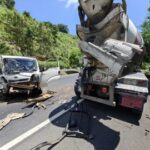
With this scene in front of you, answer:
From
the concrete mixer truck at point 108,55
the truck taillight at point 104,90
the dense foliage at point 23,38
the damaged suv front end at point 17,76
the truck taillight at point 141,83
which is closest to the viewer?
the concrete mixer truck at point 108,55

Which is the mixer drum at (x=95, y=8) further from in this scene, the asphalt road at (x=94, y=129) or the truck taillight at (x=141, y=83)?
the asphalt road at (x=94, y=129)

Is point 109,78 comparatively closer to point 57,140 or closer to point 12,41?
point 57,140

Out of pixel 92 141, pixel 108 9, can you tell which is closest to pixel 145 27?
pixel 108 9

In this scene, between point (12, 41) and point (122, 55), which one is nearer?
point (122, 55)

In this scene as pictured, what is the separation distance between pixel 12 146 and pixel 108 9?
4.80 m

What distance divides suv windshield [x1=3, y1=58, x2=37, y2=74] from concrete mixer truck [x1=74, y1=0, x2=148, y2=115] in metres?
4.57

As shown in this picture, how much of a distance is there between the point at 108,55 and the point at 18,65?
20.9 feet

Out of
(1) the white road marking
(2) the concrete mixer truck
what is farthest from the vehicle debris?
(2) the concrete mixer truck

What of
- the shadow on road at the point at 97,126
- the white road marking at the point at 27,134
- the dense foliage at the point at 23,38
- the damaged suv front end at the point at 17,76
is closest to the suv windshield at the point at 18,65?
the damaged suv front end at the point at 17,76

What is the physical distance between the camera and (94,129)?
7.23 meters

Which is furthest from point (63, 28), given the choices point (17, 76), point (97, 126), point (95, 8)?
point (97, 126)

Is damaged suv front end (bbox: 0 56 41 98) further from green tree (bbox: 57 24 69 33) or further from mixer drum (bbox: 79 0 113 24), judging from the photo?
green tree (bbox: 57 24 69 33)

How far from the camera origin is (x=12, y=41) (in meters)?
34.2

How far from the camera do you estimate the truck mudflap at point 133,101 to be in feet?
25.3
